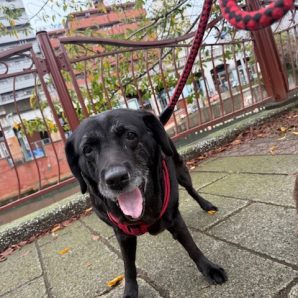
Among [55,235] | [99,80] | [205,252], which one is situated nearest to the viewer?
[205,252]

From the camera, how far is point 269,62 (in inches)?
234

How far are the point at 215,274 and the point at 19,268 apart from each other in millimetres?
1989

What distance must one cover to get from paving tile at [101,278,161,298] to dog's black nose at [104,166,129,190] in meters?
0.80

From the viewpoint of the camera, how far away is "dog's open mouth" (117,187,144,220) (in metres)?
1.58

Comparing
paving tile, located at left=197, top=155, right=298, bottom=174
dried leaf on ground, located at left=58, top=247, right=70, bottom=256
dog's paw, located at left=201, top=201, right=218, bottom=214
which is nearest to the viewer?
dog's paw, located at left=201, top=201, right=218, bottom=214

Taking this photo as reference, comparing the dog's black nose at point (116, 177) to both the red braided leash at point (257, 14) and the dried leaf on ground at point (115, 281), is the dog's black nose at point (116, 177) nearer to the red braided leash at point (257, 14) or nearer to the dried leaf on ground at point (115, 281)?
the red braided leash at point (257, 14)

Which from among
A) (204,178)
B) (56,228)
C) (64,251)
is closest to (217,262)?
(64,251)

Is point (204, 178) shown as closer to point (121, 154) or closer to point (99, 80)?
point (99, 80)

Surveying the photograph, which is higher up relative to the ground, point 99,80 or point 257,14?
point 99,80

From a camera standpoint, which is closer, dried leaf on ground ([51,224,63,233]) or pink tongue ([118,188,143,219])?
pink tongue ([118,188,143,219])

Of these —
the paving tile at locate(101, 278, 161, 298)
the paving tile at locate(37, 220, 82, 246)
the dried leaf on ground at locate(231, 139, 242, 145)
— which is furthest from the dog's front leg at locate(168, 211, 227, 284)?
the dried leaf on ground at locate(231, 139, 242, 145)

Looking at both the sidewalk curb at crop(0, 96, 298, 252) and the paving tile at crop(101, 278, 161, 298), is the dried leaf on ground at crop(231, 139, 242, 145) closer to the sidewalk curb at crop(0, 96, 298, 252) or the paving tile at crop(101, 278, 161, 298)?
the sidewalk curb at crop(0, 96, 298, 252)

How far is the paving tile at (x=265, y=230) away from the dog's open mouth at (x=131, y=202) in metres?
0.86

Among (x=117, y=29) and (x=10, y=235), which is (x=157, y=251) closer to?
(x=10, y=235)
